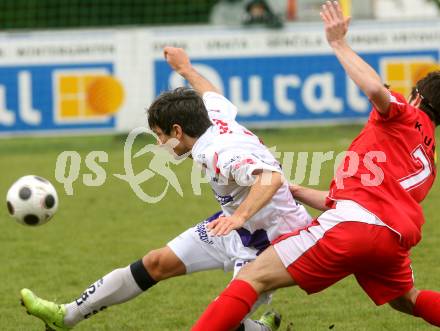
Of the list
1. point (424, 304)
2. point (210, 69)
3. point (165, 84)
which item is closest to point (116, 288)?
point (424, 304)

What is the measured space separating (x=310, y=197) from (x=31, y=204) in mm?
1527

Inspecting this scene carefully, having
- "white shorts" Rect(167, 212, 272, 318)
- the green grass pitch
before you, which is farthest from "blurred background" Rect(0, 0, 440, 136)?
"white shorts" Rect(167, 212, 272, 318)

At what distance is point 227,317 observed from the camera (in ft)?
14.0

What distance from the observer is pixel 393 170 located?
4410 millimetres

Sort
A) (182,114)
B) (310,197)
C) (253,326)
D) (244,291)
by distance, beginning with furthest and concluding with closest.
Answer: (253,326) < (310,197) < (182,114) < (244,291)

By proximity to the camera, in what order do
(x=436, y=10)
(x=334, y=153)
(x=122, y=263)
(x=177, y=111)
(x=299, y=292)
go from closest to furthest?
(x=177, y=111)
(x=299, y=292)
(x=122, y=263)
(x=334, y=153)
(x=436, y=10)

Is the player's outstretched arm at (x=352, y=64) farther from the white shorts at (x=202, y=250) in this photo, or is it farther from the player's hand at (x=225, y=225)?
the white shorts at (x=202, y=250)

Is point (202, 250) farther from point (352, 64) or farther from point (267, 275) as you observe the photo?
point (352, 64)

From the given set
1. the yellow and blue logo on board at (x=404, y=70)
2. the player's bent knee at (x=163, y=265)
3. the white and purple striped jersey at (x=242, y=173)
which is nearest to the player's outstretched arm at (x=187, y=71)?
the white and purple striped jersey at (x=242, y=173)

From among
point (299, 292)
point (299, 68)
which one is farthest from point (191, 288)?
point (299, 68)

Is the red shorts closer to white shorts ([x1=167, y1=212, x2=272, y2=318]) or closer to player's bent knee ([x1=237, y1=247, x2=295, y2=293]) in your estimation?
player's bent knee ([x1=237, y1=247, x2=295, y2=293])

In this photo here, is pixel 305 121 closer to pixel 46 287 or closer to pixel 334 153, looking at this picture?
pixel 334 153

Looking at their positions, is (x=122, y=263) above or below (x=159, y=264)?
below

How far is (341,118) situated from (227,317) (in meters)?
10.3
